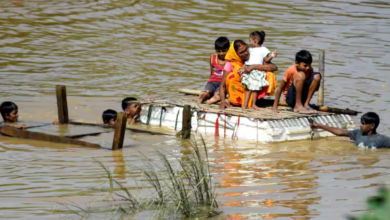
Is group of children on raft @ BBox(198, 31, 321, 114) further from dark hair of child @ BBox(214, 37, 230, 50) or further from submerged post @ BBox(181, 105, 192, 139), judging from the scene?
submerged post @ BBox(181, 105, 192, 139)

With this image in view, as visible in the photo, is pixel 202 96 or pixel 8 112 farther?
pixel 202 96

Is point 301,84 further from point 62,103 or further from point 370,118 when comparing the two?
point 62,103

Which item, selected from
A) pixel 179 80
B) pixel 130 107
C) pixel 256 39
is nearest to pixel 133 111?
pixel 130 107

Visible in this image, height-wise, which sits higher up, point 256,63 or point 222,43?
point 222,43

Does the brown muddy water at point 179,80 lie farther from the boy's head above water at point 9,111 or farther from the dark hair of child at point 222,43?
the dark hair of child at point 222,43

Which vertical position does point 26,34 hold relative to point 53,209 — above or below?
above

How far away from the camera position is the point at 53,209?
5230 mm

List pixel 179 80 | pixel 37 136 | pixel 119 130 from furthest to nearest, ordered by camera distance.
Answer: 1. pixel 179 80
2. pixel 37 136
3. pixel 119 130

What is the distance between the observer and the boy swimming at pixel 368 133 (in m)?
7.79

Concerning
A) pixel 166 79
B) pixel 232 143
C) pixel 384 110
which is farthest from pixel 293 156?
pixel 166 79

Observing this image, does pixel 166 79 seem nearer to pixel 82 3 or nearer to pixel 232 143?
pixel 232 143

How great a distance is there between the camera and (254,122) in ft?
27.8

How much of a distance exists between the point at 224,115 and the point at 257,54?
1017 mm

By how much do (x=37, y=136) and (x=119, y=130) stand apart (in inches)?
55.5
